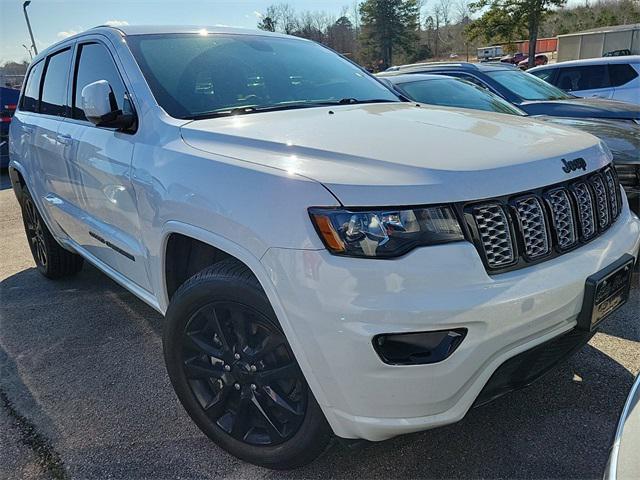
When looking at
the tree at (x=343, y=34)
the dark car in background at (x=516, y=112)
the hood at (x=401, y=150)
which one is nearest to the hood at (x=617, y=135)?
the dark car in background at (x=516, y=112)

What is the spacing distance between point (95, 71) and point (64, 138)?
502 mm

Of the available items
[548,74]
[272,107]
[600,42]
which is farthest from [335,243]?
[600,42]

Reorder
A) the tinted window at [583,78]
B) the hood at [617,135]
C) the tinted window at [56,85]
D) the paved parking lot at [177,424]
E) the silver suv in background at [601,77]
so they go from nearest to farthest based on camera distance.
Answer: the paved parking lot at [177,424]
the tinted window at [56,85]
the hood at [617,135]
the silver suv in background at [601,77]
the tinted window at [583,78]

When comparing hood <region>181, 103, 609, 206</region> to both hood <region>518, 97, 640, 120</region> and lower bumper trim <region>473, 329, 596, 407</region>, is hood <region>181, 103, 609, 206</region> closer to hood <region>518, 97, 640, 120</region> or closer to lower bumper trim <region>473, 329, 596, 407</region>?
lower bumper trim <region>473, 329, 596, 407</region>

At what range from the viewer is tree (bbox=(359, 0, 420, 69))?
5194cm

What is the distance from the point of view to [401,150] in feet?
6.31

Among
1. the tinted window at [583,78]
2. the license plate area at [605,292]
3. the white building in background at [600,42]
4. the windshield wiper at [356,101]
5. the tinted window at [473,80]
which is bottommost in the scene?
the white building in background at [600,42]

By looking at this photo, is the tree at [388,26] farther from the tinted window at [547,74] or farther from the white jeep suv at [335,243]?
the white jeep suv at [335,243]

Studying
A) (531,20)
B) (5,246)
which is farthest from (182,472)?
(531,20)

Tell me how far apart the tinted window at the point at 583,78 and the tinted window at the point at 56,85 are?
8.92 m

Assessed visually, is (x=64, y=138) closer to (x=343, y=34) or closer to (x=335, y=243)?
(x=335, y=243)

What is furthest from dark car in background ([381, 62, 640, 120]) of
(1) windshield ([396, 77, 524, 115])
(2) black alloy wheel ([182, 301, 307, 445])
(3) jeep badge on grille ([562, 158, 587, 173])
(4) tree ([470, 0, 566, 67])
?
(4) tree ([470, 0, 566, 67])

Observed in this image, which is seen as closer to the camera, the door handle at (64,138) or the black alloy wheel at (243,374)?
the black alloy wheel at (243,374)

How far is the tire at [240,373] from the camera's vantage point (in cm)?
196
